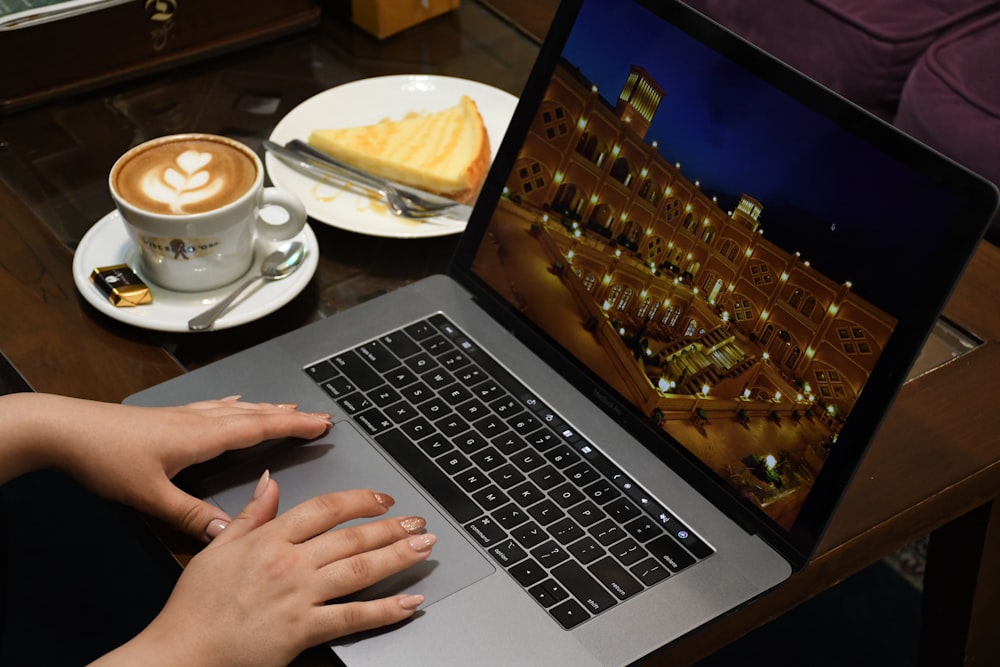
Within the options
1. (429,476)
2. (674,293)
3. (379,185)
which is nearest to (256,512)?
(429,476)

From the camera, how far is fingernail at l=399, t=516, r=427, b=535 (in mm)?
728

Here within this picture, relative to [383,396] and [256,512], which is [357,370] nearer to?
[383,396]

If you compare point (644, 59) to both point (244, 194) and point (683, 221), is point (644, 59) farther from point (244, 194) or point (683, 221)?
point (244, 194)

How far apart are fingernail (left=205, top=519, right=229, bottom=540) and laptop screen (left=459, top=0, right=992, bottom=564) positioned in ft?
1.00

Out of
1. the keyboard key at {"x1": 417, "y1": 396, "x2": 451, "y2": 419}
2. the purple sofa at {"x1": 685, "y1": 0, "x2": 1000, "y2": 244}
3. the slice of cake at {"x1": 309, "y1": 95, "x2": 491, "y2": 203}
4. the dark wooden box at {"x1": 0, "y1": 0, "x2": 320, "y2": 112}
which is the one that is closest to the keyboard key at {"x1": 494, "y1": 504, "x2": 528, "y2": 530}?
the keyboard key at {"x1": 417, "y1": 396, "x2": 451, "y2": 419}

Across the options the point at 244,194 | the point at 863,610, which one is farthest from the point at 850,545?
the point at 863,610

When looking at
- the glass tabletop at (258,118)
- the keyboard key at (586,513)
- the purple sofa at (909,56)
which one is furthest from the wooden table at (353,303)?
the purple sofa at (909,56)

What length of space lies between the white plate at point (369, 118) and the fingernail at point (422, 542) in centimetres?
39

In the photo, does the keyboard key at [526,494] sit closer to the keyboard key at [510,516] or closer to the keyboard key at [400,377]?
the keyboard key at [510,516]

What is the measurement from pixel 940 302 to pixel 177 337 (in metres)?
0.63

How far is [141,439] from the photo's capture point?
0.76m

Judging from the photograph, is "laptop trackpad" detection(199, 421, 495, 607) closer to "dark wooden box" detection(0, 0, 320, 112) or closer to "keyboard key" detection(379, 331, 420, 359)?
"keyboard key" detection(379, 331, 420, 359)

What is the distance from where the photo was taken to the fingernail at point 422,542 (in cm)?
71

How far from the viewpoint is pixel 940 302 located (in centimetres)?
65
